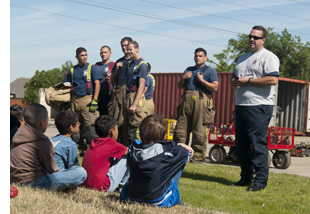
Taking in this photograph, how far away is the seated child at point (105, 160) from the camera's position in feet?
19.0

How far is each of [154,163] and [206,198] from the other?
69.0 inches

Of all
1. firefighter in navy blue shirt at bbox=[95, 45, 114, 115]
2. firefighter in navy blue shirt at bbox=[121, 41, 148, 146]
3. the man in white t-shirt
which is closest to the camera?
the man in white t-shirt

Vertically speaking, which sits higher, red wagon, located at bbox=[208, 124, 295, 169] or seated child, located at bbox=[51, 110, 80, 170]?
seated child, located at bbox=[51, 110, 80, 170]

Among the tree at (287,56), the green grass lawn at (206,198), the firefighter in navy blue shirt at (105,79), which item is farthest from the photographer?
the tree at (287,56)

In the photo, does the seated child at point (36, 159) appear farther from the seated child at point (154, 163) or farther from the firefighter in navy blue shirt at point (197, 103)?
the firefighter in navy blue shirt at point (197, 103)

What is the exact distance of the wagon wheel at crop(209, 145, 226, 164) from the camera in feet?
35.6

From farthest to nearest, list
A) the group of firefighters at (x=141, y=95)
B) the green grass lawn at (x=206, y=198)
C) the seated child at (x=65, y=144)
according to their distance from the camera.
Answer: the group of firefighters at (x=141, y=95) < the seated child at (x=65, y=144) < the green grass lawn at (x=206, y=198)

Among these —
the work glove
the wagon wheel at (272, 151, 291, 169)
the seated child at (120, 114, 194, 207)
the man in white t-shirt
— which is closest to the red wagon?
the wagon wheel at (272, 151, 291, 169)

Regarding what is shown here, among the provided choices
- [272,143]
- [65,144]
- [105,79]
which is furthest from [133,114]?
[272,143]

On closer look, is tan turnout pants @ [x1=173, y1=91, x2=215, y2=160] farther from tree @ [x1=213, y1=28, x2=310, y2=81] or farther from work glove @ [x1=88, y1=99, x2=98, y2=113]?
tree @ [x1=213, y1=28, x2=310, y2=81]

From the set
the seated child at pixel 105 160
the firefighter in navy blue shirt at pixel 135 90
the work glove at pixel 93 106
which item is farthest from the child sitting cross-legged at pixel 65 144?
the work glove at pixel 93 106

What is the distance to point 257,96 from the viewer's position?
687cm

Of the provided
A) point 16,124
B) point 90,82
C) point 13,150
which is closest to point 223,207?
point 13,150

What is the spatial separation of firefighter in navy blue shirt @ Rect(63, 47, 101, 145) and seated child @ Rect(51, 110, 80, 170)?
3.58 metres
